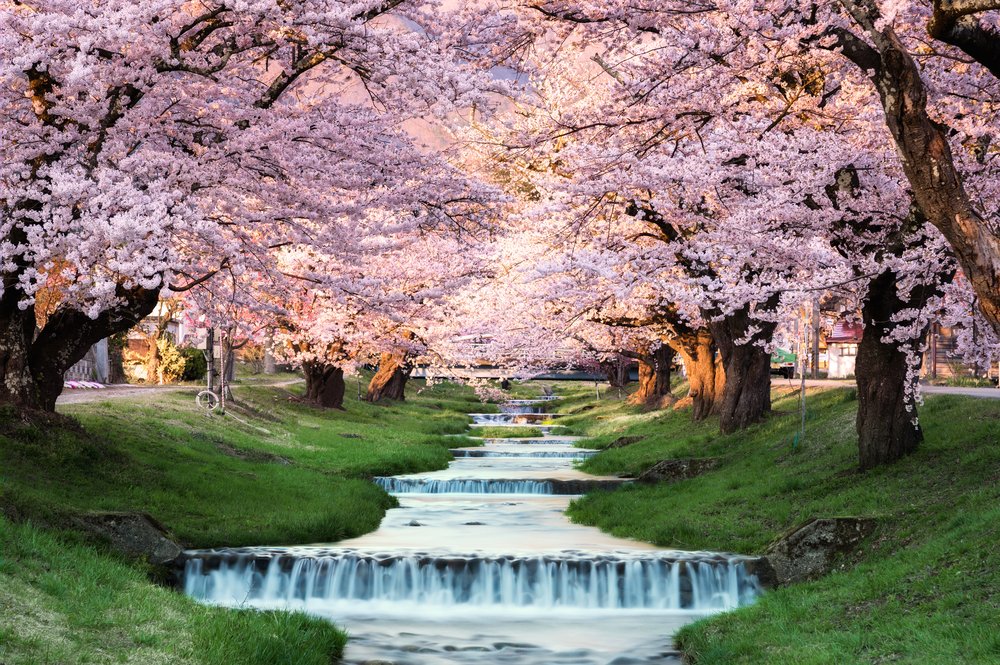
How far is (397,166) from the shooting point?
19281 millimetres

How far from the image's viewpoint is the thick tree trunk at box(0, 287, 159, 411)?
18297mm

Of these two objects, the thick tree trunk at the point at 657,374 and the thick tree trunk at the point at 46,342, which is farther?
the thick tree trunk at the point at 657,374

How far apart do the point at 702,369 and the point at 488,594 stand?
21408mm

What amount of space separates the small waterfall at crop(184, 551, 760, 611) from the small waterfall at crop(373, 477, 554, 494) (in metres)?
12.2

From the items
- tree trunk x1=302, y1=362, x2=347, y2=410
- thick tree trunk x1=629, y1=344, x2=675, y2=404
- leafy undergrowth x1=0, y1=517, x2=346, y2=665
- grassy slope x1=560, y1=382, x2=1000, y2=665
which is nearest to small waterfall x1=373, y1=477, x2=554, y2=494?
grassy slope x1=560, y1=382, x2=1000, y2=665

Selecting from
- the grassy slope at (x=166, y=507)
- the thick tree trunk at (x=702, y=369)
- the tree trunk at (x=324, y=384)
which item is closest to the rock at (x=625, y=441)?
the thick tree trunk at (x=702, y=369)

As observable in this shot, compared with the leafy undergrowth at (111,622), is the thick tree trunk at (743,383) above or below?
above

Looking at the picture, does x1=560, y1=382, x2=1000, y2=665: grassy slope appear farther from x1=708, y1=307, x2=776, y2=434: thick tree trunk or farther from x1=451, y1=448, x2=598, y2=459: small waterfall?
x1=451, y1=448, x2=598, y2=459: small waterfall

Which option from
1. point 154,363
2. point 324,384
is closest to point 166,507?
point 324,384

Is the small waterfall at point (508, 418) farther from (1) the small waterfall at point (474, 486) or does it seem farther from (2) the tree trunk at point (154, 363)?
(1) the small waterfall at point (474, 486)

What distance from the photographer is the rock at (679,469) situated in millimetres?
26469

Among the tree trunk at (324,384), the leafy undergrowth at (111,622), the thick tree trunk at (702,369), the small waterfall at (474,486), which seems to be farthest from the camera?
the tree trunk at (324,384)

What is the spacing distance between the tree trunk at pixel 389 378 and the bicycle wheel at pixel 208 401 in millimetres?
14693

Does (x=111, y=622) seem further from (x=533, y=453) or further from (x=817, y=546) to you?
(x=533, y=453)
